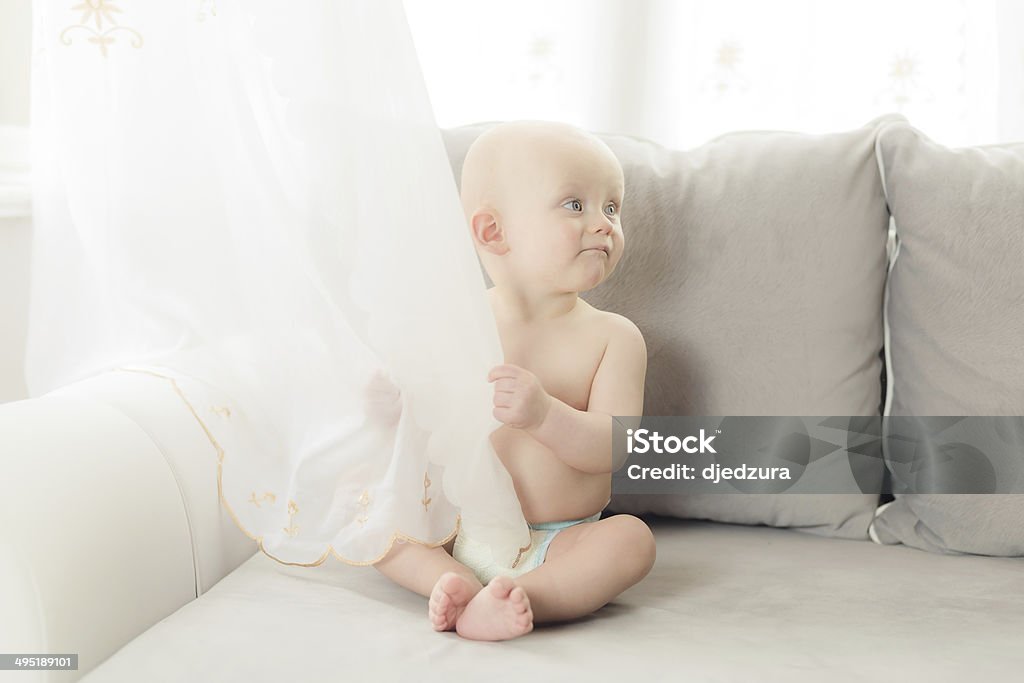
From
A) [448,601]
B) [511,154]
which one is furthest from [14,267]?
[448,601]

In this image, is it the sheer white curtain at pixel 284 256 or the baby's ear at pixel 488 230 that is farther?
the baby's ear at pixel 488 230

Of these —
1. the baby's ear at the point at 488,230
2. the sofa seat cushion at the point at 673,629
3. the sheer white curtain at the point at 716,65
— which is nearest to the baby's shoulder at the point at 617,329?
the baby's ear at the point at 488,230

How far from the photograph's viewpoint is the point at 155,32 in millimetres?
1011

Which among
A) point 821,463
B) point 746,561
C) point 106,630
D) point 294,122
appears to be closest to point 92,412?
point 106,630

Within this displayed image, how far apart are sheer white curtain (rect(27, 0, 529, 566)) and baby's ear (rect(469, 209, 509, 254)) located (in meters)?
0.16

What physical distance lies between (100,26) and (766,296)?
0.82m

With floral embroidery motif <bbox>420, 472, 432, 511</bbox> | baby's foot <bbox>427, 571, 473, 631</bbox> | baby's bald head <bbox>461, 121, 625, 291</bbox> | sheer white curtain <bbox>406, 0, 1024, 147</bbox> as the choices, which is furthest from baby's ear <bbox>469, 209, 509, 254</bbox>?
sheer white curtain <bbox>406, 0, 1024, 147</bbox>

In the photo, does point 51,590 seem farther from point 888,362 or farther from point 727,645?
point 888,362

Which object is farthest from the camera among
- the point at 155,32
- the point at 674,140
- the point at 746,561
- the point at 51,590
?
the point at 674,140

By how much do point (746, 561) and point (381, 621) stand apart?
0.44 m

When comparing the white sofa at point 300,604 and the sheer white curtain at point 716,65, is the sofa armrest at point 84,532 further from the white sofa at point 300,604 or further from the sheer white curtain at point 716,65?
the sheer white curtain at point 716,65

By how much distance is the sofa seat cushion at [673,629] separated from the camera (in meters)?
0.81

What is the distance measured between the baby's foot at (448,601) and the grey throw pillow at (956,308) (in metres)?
0.59

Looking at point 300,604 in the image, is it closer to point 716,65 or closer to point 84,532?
point 84,532
